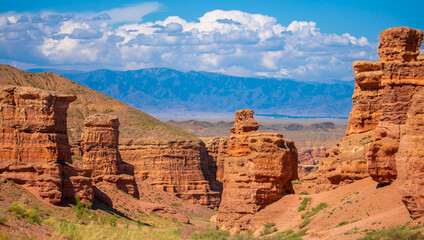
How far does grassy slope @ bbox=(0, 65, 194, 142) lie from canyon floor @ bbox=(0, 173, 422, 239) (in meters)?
37.9

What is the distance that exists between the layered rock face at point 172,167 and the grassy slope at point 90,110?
3305 millimetres

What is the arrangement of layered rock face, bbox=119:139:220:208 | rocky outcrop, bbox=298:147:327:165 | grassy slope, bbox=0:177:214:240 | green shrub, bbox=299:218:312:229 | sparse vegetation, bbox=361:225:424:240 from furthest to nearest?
rocky outcrop, bbox=298:147:327:165 → layered rock face, bbox=119:139:220:208 → green shrub, bbox=299:218:312:229 → sparse vegetation, bbox=361:225:424:240 → grassy slope, bbox=0:177:214:240

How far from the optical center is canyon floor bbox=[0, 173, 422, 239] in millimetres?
20956

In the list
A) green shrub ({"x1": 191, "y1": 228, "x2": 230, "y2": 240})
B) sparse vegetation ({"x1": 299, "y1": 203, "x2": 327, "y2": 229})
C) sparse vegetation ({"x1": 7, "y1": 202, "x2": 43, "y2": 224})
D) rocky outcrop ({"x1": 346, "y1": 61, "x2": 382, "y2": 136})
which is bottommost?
green shrub ({"x1": 191, "y1": 228, "x2": 230, "y2": 240})

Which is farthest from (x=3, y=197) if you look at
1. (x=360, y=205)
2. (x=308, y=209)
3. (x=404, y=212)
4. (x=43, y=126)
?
(x=404, y=212)

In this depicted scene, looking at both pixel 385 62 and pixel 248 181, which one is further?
pixel 248 181

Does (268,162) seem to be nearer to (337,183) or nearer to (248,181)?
(248,181)

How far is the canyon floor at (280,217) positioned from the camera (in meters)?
21.0

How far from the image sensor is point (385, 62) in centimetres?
3184

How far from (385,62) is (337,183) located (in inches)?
306

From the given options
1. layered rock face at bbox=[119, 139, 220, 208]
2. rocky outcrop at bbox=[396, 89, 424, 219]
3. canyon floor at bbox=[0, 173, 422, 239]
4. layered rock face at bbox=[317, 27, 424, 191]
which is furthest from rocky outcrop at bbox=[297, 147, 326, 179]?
rocky outcrop at bbox=[396, 89, 424, 219]

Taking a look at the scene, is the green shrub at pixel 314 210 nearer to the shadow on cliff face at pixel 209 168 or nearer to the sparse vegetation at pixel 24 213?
the sparse vegetation at pixel 24 213

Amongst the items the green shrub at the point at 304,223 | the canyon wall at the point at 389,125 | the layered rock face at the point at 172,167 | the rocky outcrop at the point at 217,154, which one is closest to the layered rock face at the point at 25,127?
the green shrub at the point at 304,223

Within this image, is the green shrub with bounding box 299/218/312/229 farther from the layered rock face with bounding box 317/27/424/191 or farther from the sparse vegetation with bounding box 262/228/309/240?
the layered rock face with bounding box 317/27/424/191
